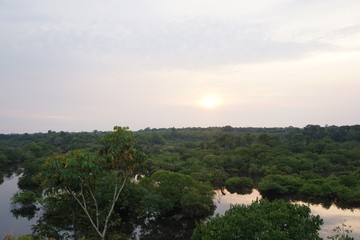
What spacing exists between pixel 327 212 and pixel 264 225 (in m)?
21.6

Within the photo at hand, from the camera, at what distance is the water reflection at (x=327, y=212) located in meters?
25.2

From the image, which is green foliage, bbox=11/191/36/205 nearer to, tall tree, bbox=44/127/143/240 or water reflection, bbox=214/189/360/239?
tall tree, bbox=44/127/143/240

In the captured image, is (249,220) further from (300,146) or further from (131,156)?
(300,146)

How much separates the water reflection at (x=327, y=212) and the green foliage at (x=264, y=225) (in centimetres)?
922

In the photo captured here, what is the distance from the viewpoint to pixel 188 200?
87.5 ft

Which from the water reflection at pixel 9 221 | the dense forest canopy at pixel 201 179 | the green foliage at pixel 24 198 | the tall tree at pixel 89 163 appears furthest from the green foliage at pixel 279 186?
the green foliage at pixel 24 198

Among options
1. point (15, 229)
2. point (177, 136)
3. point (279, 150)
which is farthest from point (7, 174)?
point (177, 136)

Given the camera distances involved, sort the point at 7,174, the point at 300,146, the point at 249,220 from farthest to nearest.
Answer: the point at 300,146 → the point at 7,174 → the point at 249,220

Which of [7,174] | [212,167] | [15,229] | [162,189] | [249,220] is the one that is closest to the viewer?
[249,220]

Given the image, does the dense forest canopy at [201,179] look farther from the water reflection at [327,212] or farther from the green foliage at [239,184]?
the water reflection at [327,212]

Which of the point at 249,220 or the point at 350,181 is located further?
the point at 350,181

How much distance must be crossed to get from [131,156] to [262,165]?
42.1 m

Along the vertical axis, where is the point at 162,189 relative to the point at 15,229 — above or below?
above

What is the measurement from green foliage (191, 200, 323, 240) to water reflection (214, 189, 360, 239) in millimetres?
9220
